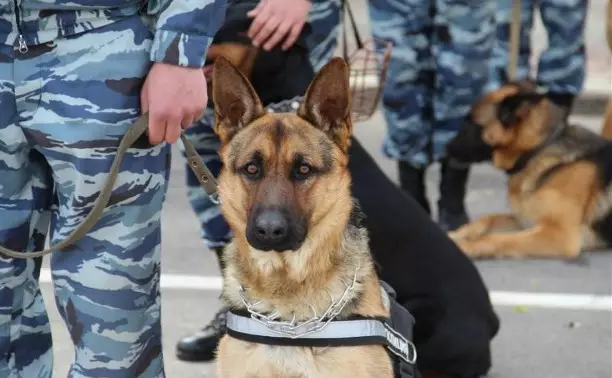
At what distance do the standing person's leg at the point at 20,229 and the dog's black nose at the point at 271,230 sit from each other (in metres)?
0.59

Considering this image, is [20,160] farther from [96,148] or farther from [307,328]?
[307,328]

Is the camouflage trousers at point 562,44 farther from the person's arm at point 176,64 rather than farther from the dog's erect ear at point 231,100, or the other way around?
the person's arm at point 176,64

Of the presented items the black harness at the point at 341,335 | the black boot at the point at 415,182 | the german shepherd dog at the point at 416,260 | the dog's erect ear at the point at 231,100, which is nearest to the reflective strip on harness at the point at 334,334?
the black harness at the point at 341,335

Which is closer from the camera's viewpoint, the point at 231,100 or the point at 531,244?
the point at 231,100

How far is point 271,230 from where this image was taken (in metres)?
2.83

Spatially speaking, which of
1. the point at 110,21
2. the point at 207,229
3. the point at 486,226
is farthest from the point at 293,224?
the point at 486,226

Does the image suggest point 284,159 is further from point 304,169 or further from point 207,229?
point 207,229

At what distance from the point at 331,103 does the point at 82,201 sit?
2.53 ft

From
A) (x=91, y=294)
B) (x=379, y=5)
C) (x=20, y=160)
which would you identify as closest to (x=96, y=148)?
(x=20, y=160)

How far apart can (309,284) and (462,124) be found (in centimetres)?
306

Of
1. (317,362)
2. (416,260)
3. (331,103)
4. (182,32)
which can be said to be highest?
(182,32)

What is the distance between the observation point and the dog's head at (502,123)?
19.1 feet

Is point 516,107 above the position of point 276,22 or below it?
below

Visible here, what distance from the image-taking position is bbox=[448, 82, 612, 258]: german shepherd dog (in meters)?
5.70
